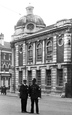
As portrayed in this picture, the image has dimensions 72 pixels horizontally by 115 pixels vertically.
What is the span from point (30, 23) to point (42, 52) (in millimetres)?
8302

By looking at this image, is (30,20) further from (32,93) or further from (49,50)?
(32,93)

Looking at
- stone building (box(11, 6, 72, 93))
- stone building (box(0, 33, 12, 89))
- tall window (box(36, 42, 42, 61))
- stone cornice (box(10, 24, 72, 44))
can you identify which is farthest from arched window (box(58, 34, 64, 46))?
stone building (box(0, 33, 12, 89))

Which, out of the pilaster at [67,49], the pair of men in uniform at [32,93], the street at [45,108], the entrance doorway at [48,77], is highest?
the pilaster at [67,49]

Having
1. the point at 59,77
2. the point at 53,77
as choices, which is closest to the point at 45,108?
the point at 59,77

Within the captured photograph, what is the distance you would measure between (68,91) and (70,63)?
126 inches

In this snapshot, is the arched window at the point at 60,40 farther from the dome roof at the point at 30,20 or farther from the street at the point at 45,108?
the street at the point at 45,108

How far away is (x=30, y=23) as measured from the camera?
155 ft

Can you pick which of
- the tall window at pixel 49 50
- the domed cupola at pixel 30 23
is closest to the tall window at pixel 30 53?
the domed cupola at pixel 30 23

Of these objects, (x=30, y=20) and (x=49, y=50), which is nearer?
(x=49, y=50)

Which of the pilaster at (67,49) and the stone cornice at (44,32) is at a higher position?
the stone cornice at (44,32)

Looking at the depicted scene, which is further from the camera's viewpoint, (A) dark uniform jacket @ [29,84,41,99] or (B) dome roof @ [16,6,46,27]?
(B) dome roof @ [16,6,46,27]

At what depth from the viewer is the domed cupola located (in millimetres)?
46906

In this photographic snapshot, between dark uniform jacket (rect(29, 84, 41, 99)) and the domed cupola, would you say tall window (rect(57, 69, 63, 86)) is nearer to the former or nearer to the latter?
the domed cupola

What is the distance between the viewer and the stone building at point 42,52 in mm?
35125
